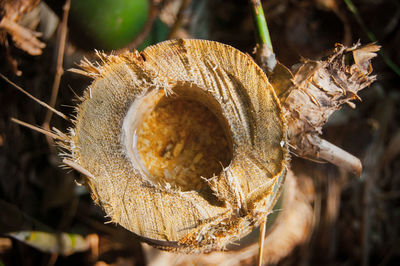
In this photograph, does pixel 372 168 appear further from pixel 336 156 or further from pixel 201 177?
pixel 201 177

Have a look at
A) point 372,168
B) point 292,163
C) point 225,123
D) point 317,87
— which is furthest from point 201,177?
point 372,168

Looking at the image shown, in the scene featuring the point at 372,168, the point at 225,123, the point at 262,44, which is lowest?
the point at 372,168

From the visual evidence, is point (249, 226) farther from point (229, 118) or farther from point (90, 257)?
point (90, 257)

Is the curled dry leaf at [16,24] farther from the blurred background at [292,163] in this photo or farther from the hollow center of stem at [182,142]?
the hollow center of stem at [182,142]

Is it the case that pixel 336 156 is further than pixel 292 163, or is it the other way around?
pixel 292 163

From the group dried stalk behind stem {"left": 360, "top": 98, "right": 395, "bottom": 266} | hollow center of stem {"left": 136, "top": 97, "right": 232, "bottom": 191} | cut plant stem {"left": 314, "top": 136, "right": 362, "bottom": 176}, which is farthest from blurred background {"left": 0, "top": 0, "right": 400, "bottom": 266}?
hollow center of stem {"left": 136, "top": 97, "right": 232, "bottom": 191}

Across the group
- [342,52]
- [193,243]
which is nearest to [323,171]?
[342,52]
